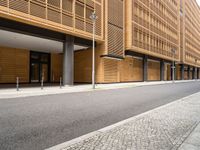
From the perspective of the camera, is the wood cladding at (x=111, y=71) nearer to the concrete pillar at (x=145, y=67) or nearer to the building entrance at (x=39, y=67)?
the concrete pillar at (x=145, y=67)

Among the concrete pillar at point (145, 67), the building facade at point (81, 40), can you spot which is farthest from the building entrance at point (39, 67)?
the concrete pillar at point (145, 67)

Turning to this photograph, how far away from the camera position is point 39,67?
30469 millimetres

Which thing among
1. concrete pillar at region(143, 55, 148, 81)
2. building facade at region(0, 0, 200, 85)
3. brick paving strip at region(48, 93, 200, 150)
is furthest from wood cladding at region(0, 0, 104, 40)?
concrete pillar at region(143, 55, 148, 81)

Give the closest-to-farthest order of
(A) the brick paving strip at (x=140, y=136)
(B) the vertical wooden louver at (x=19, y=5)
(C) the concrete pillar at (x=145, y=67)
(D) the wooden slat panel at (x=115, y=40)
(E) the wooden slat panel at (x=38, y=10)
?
1. (A) the brick paving strip at (x=140, y=136)
2. (B) the vertical wooden louver at (x=19, y=5)
3. (E) the wooden slat panel at (x=38, y=10)
4. (D) the wooden slat panel at (x=115, y=40)
5. (C) the concrete pillar at (x=145, y=67)

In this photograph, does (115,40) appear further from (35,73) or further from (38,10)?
(38,10)

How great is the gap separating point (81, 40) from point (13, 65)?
32.4 ft

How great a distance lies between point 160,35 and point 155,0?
7744mm

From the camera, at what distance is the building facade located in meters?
18.0

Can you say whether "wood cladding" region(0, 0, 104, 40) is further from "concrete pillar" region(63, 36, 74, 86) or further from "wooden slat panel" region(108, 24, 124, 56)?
"wooden slat panel" region(108, 24, 124, 56)

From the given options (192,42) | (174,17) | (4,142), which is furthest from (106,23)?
(192,42)

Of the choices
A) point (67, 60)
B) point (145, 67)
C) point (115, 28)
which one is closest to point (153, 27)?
point (145, 67)

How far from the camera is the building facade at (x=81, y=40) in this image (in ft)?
58.9

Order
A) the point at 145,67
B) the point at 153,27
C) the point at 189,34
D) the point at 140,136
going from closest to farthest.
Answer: the point at 140,136 < the point at 145,67 < the point at 153,27 < the point at 189,34

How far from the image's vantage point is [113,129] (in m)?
5.40
